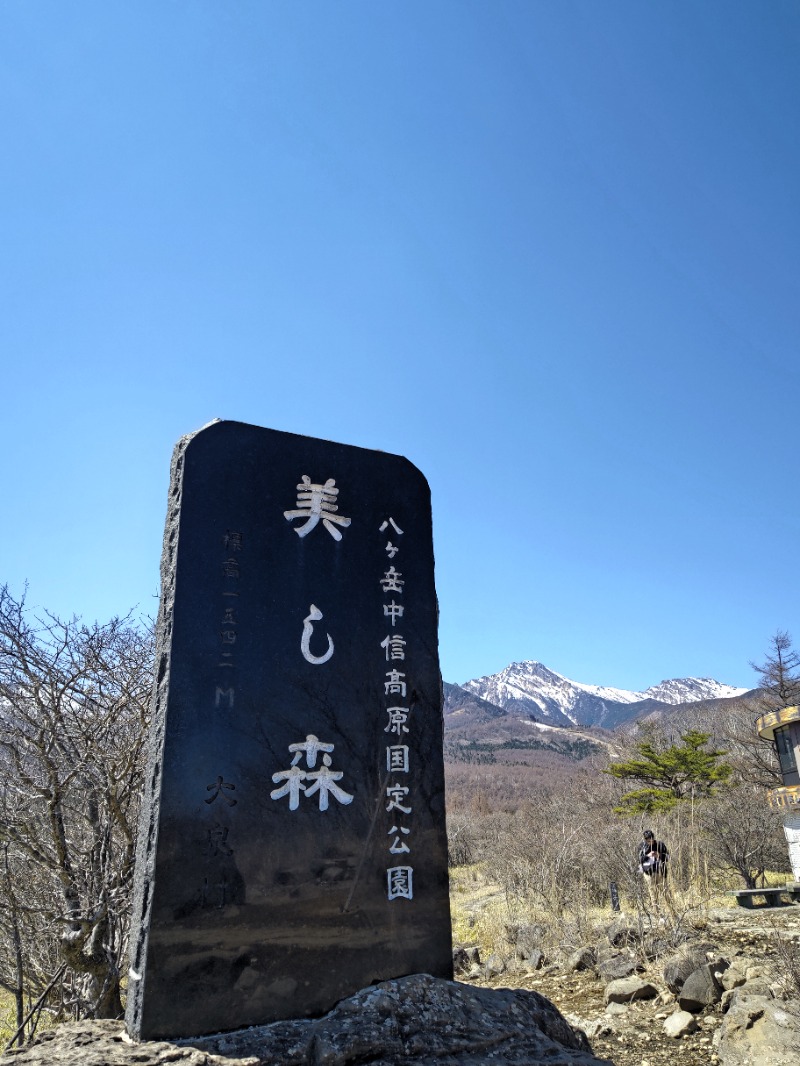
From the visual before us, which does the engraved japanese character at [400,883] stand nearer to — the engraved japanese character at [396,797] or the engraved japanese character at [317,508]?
the engraved japanese character at [396,797]

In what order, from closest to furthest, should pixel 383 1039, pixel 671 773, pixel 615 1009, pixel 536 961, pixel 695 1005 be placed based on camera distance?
pixel 383 1039, pixel 695 1005, pixel 615 1009, pixel 536 961, pixel 671 773

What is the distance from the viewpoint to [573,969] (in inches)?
274

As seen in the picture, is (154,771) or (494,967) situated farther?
(494,967)

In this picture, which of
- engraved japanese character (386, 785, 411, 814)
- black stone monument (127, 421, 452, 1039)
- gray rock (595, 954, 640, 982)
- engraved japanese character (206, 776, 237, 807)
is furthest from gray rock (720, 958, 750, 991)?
engraved japanese character (206, 776, 237, 807)

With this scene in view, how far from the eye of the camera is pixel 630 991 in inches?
221

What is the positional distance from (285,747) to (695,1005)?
3800mm

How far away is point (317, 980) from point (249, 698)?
142cm

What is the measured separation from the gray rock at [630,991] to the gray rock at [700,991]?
0.42 m

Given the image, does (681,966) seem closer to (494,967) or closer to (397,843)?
(397,843)

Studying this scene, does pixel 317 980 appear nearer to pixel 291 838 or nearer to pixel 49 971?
pixel 291 838

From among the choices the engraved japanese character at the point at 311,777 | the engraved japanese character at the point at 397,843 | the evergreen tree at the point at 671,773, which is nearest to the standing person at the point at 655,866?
the engraved japanese character at the point at 397,843

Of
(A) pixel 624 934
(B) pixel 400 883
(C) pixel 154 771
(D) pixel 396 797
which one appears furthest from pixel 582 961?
(C) pixel 154 771

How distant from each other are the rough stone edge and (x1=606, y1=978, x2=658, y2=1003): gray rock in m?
4.01

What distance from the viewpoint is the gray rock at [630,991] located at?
5.60 m
